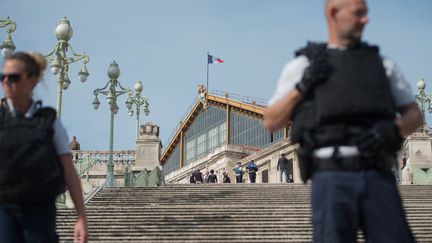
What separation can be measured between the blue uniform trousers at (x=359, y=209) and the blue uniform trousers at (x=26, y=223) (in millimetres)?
1428

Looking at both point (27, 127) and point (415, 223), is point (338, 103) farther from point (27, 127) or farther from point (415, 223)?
point (415, 223)

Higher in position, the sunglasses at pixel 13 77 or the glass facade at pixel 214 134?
the glass facade at pixel 214 134

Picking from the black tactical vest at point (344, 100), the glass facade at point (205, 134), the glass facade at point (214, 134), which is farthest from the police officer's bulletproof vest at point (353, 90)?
the glass facade at point (205, 134)

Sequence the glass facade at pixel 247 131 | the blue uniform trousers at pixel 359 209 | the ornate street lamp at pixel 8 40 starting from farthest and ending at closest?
the glass facade at pixel 247 131
the ornate street lamp at pixel 8 40
the blue uniform trousers at pixel 359 209

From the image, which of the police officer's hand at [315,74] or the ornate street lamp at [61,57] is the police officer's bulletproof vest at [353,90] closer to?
the police officer's hand at [315,74]

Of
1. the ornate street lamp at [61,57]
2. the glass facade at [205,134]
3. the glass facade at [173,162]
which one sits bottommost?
the ornate street lamp at [61,57]

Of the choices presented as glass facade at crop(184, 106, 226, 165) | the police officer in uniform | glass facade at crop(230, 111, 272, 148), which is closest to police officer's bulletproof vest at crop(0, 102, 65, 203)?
the police officer in uniform

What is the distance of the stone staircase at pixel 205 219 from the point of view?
15.0 meters

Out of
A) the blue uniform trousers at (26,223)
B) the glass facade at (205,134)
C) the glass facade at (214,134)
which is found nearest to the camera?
the blue uniform trousers at (26,223)

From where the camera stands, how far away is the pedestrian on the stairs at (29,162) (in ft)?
14.7

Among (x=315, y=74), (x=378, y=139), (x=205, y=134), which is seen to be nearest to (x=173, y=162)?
(x=205, y=134)

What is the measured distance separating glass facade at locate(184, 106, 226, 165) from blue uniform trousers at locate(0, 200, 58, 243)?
6413 cm

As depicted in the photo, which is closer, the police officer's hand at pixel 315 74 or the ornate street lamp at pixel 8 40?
the police officer's hand at pixel 315 74

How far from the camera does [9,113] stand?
4.70 meters
